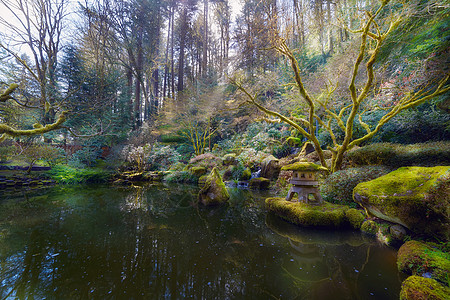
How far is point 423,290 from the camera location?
4.53 feet

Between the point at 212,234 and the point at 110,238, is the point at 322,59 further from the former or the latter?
the point at 110,238

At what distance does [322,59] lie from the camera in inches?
590

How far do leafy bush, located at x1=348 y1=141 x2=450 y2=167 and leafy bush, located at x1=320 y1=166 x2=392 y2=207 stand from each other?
0.49 metres

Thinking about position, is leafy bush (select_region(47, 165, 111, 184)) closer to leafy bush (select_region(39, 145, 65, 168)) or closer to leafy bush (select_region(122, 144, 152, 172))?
leafy bush (select_region(39, 145, 65, 168))

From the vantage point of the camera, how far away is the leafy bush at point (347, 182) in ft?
13.0

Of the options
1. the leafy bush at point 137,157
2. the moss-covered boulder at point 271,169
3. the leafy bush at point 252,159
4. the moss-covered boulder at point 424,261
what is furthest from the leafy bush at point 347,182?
the leafy bush at point 137,157

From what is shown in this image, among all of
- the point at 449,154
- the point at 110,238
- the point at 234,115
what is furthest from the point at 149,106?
the point at 449,154

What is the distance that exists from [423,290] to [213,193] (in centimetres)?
441

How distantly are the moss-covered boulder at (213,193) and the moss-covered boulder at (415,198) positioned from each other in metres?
3.53

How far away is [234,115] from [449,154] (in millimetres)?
12454

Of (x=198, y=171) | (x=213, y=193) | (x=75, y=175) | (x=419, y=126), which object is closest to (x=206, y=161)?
(x=198, y=171)

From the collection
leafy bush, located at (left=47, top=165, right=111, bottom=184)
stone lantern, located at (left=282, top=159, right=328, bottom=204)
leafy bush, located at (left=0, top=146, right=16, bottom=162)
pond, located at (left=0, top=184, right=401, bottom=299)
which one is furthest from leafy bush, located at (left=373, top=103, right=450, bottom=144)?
leafy bush, located at (left=0, top=146, right=16, bottom=162)

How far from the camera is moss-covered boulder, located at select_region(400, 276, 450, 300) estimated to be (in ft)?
4.33

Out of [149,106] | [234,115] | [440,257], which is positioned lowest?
[440,257]
